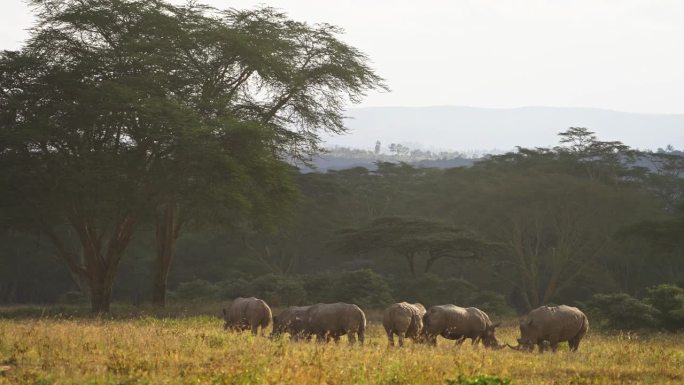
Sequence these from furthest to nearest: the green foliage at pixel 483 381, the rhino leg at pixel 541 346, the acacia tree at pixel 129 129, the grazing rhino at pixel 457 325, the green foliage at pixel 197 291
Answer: the green foliage at pixel 197 291 → the acacia tree at pixel 129 129 → the grazing rhino at pixel 457 325 → the rhino leg at pixel 541 346 → the green foliage at pixel 483 381

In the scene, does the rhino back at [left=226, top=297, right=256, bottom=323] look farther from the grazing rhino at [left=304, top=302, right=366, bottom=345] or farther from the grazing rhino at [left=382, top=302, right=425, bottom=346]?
the grazing rhino at [left=382, top=302, right=425, bottom=346]

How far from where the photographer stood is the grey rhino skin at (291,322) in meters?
23.7

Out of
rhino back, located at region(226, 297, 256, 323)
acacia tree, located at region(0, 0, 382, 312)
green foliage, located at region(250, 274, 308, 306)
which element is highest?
acacia tree, located at region(0, 0, 382, 312)

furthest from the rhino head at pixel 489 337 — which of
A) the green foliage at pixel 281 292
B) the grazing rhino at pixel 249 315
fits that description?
the green foliage at pixel 281 292

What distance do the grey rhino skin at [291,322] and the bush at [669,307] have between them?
15.5 metres

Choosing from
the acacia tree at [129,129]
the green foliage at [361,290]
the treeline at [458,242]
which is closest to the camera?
the acacia tree at [129,129]

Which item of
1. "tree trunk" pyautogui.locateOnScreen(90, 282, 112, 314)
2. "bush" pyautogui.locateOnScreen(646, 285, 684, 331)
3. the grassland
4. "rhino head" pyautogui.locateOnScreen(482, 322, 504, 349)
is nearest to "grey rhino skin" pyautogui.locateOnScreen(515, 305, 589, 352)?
"rhino head" pyautogui.locateOnScreen(482, 322, 504, 349)

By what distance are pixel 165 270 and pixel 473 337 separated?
19.1 metres

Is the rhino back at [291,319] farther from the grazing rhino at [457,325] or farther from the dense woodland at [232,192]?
the dense woodland at [232,192]

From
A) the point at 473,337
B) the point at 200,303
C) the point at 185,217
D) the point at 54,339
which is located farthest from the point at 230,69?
the point at 54,339

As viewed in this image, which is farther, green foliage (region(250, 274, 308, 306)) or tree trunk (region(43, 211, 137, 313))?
green foliage (region(250, 274, 308, 306))

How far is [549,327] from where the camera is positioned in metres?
22.9

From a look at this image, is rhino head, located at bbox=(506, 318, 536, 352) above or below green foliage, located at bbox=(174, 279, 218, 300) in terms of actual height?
above

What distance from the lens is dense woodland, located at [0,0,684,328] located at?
33.9 m
